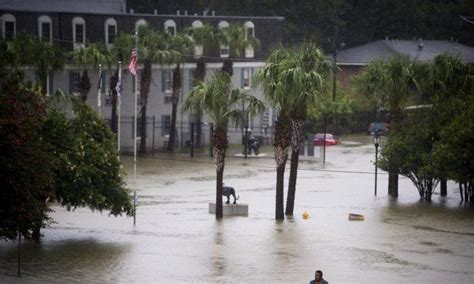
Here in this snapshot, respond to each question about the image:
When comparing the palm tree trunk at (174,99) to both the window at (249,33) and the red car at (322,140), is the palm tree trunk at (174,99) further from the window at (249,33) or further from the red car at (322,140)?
the red car at (322,140)

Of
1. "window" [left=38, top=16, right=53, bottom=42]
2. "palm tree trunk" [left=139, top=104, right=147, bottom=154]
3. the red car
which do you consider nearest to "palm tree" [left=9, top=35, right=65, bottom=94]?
"window" [left=38, top=16, right=53, bottom=42]

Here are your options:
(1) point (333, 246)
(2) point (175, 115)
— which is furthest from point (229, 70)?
(1) point (333, 246)

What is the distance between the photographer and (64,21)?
83.5m

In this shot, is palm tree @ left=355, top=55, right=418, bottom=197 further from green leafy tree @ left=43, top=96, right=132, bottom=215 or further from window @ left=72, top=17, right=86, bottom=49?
window @ left=72, top=17, right=86, bottom=49

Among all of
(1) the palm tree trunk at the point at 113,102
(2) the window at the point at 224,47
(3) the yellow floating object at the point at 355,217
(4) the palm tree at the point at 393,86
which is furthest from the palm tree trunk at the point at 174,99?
(3) the yellow floating object at the point at 355,217

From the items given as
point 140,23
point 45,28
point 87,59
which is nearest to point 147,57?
point 87,59

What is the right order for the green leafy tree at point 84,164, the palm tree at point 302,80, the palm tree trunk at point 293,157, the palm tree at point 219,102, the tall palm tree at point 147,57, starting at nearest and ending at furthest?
the green leafy tree at point 84,164
the palm tree at point 219,102
the palm tree at point 302,80
the palm tree trunk at point 293,157
the tall palm tree at point 147,57

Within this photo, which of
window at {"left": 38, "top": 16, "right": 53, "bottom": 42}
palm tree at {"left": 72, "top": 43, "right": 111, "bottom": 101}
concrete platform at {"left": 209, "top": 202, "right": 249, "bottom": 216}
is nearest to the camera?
concrete platform at {"left": 209, "top": 202, "right": 249, "bottom": 216}

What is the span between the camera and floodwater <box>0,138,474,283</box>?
4212 centimetres

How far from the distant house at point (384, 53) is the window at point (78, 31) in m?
28.8

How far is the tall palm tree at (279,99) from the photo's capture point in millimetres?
53438

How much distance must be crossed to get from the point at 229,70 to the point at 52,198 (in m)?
44.8

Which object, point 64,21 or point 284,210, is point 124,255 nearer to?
point 284,210

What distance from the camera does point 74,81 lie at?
8275 cm
